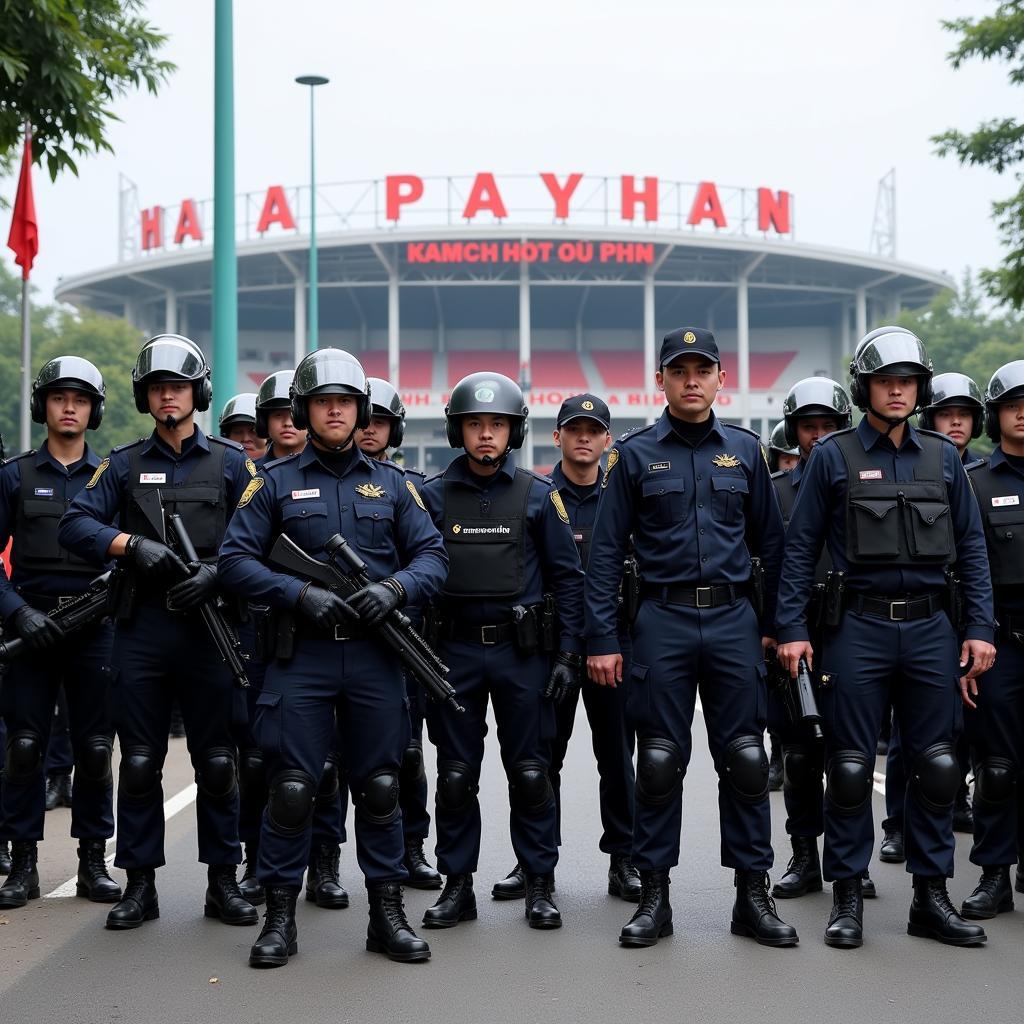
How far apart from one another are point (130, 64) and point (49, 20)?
199 inches

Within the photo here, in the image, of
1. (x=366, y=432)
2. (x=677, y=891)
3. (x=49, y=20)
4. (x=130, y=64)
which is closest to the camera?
(x=677, y=891)

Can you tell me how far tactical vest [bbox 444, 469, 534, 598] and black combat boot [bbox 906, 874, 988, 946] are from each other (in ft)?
6.62

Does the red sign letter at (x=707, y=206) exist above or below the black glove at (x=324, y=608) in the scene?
above

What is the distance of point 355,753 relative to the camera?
5602 millimetres

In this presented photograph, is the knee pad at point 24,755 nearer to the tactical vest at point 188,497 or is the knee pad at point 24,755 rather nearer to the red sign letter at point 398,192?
the tactical vest at point 188,497

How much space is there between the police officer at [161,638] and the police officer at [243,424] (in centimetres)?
288

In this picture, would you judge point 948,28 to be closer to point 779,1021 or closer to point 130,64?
point 130,64

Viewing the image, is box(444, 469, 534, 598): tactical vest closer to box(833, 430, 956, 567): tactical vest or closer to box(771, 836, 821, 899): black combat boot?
box(833, 430, 956, 567): tactical vest

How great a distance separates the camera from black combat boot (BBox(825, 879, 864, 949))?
219 inches

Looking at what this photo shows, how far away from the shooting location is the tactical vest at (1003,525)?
6.25m

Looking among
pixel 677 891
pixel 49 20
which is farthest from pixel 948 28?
pixel 677 891

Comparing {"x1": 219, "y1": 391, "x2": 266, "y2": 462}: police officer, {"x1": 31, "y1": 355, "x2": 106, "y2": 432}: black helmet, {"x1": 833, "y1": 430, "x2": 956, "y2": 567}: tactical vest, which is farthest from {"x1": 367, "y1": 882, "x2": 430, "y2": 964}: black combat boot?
{"x1": 219, "y1": 391, "x2": 266, "y2": 462}: police officer

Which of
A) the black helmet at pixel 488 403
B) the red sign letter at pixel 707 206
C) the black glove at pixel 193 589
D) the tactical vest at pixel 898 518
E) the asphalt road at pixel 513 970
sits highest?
the red sign letter at pixel 707 206

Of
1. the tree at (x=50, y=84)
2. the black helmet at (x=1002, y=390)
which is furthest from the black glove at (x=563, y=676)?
the tree at (x=50, y=84)
